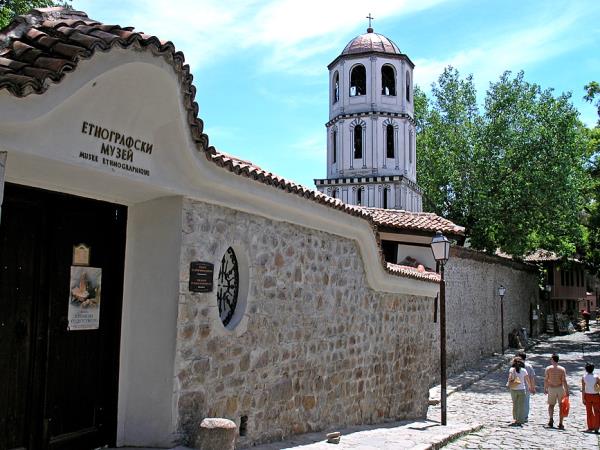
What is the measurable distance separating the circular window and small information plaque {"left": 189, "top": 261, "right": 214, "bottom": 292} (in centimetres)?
Answer: 42

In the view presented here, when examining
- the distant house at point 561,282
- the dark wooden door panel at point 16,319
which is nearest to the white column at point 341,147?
the distant house at point 561,282

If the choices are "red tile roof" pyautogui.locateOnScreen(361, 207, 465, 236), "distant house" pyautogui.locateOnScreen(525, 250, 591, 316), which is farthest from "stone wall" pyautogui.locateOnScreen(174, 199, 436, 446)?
"distant house" pyautogui.locateOnScreen(525, 250, 591, 316)

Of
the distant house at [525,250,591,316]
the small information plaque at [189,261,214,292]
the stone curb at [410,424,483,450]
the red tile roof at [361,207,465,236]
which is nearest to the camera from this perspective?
the small information plaque at [189,261,214,292]

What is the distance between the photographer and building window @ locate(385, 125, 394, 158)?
36.6m

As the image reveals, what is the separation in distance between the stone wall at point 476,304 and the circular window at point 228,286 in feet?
44.7

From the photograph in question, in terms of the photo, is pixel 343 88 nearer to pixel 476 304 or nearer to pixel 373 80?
pixel 373 80

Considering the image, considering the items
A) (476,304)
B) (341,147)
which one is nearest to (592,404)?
(476,304)

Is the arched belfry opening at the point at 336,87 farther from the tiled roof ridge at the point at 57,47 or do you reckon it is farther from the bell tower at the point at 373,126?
the tiled roof ridge at the point at 57,47

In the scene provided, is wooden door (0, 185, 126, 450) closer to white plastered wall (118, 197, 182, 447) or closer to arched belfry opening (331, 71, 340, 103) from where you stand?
white plastered wall (118, 197, 182, 447)

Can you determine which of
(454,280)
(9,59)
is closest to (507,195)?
(454,280)

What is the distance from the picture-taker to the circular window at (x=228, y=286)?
20.3ft

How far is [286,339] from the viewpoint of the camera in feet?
23.3

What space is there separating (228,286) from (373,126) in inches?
1226

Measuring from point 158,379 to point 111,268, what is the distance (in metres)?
1.07
